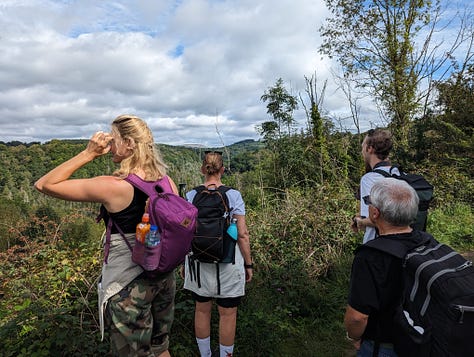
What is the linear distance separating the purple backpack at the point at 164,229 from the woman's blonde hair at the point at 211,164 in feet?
2.48

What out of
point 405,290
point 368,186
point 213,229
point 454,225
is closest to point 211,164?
point 213,229

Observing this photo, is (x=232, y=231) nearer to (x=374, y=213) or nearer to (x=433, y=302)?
Answer: (x=374, y=213)

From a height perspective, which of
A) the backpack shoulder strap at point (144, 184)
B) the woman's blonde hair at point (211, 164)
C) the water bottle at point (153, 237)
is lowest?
the water bottle at point (153, 237)

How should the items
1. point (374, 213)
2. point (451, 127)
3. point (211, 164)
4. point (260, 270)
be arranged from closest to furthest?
point (374, 213) < point (211, 164) < point (260, 270) < point (451, 127)

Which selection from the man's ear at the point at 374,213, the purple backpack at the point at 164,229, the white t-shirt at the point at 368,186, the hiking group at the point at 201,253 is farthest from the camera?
the white t-shirt at the point at 368,186

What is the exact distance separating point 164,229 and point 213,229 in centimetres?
72

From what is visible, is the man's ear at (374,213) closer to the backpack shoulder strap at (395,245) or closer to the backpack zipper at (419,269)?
the backpack shoulder strap at (395,245)

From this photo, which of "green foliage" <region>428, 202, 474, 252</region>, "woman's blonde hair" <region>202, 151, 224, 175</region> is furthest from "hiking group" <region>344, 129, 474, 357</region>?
"green foliage" <region>428, 202, 474, 252</region>

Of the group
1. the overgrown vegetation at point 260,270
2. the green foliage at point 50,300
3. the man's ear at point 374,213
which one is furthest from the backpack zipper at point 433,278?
the green foliage at point 50,300

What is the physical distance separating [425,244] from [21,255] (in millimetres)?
3886

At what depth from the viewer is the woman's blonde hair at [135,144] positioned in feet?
6.32

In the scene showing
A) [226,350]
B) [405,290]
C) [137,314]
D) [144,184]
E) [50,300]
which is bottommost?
[226,350]

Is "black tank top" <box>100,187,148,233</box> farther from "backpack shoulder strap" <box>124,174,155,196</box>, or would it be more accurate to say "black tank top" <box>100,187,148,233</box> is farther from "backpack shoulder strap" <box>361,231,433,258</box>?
"backpack shoulder strap" <box>361,231,433,258</box>

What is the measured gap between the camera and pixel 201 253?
254 cm
